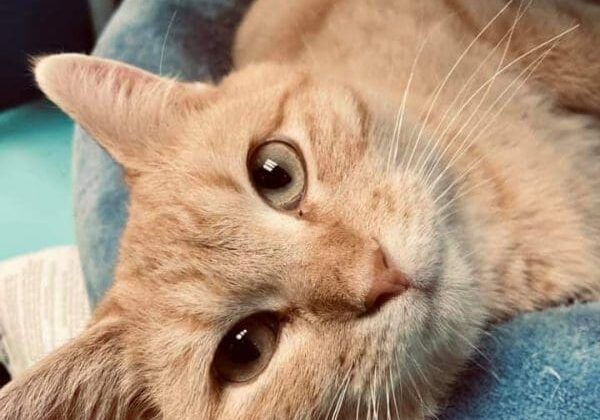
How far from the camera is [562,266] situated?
113 centimetres

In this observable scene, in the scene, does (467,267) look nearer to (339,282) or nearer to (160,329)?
(339,282)

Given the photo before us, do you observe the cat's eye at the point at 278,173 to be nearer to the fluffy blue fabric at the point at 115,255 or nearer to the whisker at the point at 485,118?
the whisker at the point at 485,118

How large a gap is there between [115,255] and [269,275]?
31.0 inches

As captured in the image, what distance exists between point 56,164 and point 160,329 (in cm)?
154

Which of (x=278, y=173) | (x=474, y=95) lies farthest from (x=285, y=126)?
(x=474, y=95)

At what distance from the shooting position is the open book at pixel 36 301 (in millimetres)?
1895

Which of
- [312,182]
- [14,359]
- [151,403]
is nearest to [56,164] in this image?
[14,359]

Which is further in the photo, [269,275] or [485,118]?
[485,118]

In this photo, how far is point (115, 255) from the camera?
1.62 meters

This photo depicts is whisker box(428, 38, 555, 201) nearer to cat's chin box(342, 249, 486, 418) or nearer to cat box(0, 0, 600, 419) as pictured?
cat box(0, 0, 600, 419)

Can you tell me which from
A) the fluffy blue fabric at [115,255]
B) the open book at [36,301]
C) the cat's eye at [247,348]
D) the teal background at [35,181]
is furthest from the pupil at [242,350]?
the teal background at [35,181]

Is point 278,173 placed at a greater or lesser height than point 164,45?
greater

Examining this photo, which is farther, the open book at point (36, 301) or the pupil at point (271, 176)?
the open book at point (36, 301)

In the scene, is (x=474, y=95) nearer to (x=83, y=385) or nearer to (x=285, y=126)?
(x=285, y=126)
